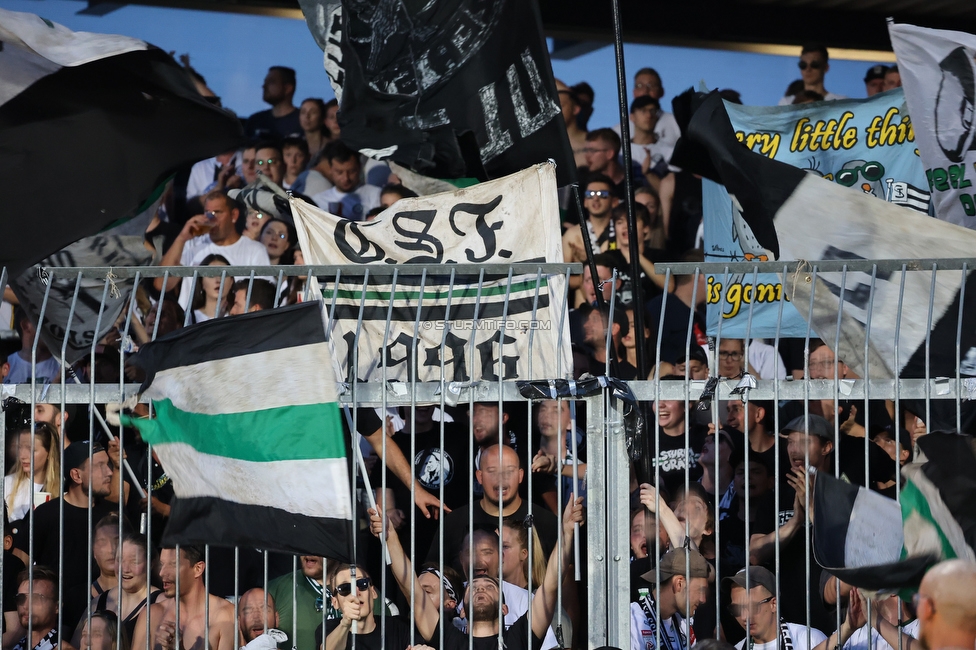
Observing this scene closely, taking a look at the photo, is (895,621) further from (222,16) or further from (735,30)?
(222,16)

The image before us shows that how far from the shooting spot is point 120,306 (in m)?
5.68

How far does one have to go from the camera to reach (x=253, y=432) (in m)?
4.38

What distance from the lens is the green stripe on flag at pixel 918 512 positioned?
159 inches

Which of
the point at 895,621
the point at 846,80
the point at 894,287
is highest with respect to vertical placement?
the point at 846,80

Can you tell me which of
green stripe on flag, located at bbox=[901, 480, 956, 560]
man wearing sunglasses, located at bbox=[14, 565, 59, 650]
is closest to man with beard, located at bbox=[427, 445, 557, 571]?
green stripe on flag, located at bbox=[901, 480, 956, 560]

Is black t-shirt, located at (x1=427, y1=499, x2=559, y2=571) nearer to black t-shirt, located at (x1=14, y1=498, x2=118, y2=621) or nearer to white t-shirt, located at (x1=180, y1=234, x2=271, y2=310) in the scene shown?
black t-shirt, located at (x1=14, y1=498, x2=118, y2=621)

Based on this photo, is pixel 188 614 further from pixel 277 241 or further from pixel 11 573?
pixel 277 241

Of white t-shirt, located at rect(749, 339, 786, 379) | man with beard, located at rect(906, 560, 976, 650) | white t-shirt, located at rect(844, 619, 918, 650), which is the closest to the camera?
man with beard, located at rect(906, 560, 976, 650)

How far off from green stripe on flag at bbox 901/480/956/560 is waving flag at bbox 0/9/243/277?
3.58m

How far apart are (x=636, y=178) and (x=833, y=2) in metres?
2.93

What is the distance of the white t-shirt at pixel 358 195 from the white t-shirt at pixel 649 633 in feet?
14.5

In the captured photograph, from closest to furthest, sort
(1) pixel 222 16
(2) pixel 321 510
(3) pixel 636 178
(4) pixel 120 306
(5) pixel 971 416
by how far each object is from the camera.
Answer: (2) pixel 321 510 < (5) pixel 971 416 < (4) pixel 120 306 < (3) pixel 636 178 < (1) pixel 222 16

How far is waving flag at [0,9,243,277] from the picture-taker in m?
5.34

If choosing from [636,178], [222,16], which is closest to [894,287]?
[636,178]
